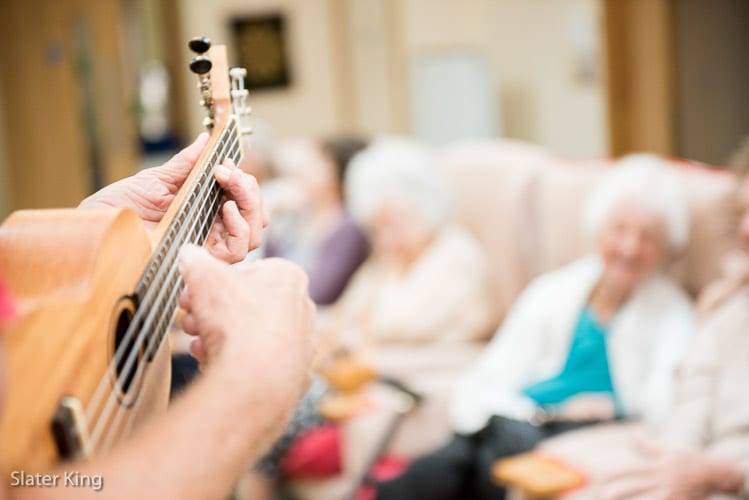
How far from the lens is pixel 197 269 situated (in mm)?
579

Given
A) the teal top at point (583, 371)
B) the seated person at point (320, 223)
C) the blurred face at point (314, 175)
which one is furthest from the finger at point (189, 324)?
the blurred face at point (314, 175)

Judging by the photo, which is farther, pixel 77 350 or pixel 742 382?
pixel 742 382

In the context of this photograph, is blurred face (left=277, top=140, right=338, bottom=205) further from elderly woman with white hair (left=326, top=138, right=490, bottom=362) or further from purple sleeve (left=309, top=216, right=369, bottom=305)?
elderly woman with white hair (left=326, top=138, right=490, bottom=362)

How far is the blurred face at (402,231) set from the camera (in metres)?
2.44

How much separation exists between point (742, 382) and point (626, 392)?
0.93ft

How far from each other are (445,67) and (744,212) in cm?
346

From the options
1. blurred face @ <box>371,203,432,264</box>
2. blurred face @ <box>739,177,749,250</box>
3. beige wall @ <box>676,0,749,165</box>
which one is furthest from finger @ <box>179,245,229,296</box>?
beige wall @ <box>676,0,749,165</box>

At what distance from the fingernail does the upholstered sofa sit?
124 cm

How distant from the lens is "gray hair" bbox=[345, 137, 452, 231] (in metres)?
2.43

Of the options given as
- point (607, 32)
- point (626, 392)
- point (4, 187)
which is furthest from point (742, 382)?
point (607, 32)

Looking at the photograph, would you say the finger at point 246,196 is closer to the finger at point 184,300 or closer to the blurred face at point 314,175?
the finger at point 184,300

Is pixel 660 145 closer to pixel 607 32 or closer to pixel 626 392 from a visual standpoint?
pixel 607 32

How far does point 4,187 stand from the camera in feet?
7.42

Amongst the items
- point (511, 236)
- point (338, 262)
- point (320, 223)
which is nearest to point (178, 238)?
point (511, 236)
